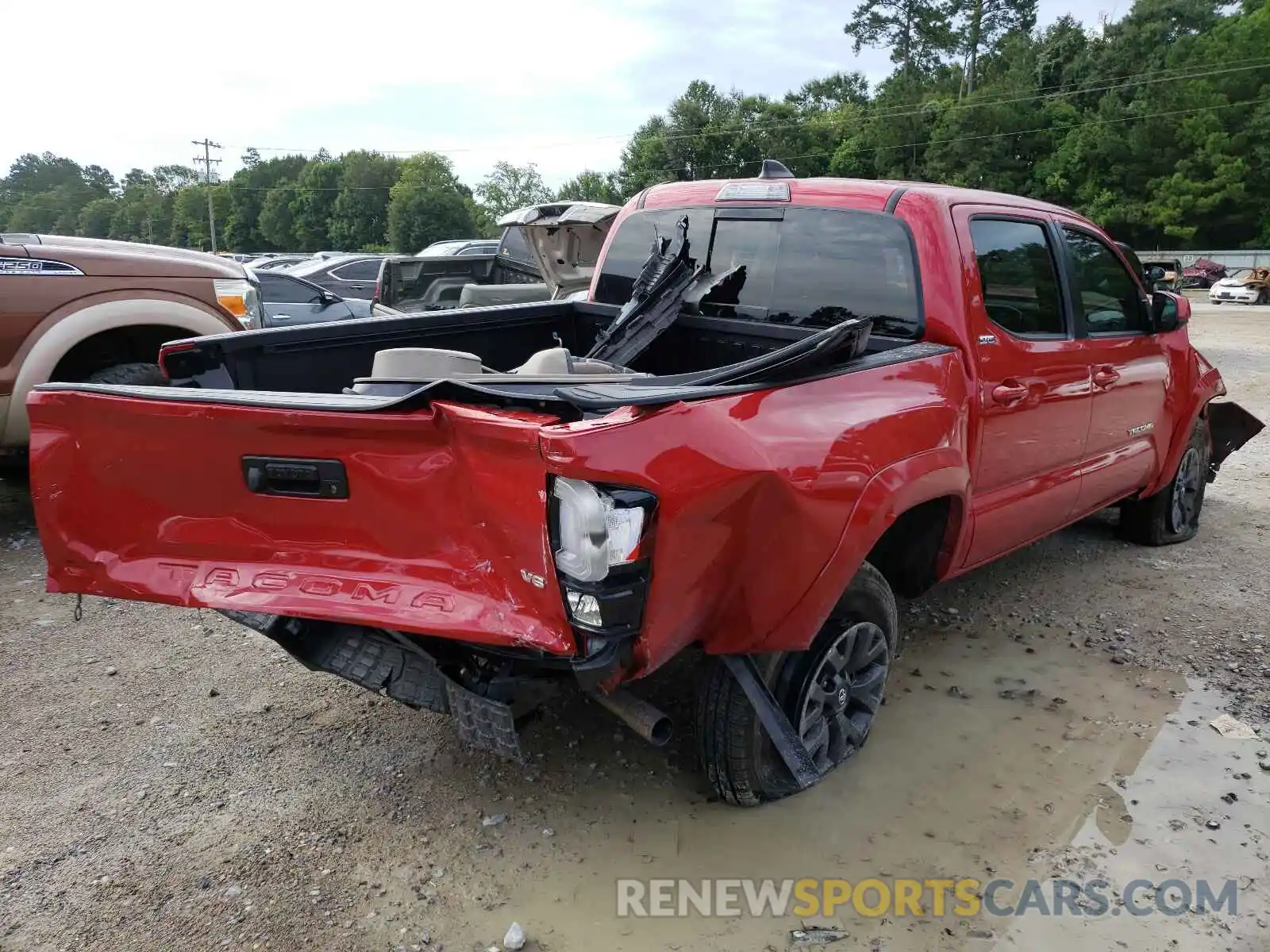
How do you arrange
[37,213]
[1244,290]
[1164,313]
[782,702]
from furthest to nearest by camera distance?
[37,213] → [1244,290] → [1164,313] → [782,702]

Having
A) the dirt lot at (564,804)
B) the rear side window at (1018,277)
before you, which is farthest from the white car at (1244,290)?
the rear side window at (1018,277)

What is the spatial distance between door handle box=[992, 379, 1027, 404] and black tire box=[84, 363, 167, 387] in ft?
15.2

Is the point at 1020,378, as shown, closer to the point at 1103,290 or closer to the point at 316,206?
the point at 1103,290

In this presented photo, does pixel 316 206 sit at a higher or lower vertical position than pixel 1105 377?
higher

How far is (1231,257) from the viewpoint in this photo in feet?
136

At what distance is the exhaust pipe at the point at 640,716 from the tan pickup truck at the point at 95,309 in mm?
3858

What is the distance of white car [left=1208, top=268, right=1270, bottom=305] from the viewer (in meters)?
27.2

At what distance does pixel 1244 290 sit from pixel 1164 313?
93.7 feet

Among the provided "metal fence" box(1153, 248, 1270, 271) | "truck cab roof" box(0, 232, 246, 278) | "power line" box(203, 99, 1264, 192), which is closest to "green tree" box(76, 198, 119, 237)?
"power line" box(203, 99, 1264, 192)

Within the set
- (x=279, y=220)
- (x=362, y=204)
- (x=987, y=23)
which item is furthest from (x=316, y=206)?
(x=987, y=23)

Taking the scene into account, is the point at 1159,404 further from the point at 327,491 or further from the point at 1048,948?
the point at 327,491

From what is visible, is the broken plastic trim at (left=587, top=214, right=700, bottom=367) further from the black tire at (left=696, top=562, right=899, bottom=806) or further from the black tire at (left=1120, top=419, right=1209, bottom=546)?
the black tire at (left=1120, top=419, right=1209, bottom=546)

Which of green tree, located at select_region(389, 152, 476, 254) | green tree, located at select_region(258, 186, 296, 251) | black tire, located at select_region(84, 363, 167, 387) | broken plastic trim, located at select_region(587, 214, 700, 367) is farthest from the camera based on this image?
green tree, located at select_region(258, 186, 296, 251)

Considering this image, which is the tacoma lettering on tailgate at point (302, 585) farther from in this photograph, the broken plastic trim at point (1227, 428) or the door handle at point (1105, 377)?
the broken plastic trim at point (1227, 428)
